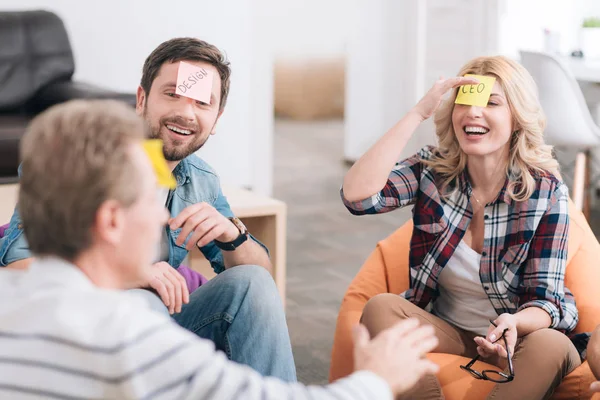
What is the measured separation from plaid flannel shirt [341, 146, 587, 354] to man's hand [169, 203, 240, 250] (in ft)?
1.36

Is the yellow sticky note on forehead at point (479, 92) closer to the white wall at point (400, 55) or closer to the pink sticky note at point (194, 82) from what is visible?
the pink sticky note at point (194, 82)

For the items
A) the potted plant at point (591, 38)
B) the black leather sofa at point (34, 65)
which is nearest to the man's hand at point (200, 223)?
the black leather sofa at point (34, 65)

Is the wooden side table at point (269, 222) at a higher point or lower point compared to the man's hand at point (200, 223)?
lower

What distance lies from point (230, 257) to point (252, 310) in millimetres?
175

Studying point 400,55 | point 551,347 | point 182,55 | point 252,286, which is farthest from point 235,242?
point 400,55

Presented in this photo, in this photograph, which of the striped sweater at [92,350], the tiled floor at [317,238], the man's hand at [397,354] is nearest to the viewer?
the striped sweater at [92,350]

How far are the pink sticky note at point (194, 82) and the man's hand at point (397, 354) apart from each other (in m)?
0.86

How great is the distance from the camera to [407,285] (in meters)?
2.40

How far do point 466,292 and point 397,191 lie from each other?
11.2 inches

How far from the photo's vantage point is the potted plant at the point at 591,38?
4.51 m

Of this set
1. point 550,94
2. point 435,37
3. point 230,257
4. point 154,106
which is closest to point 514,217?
point 230,257

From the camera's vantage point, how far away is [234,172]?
15.3 ft

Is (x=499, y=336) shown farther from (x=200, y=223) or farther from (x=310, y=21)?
(x=310, y=21)

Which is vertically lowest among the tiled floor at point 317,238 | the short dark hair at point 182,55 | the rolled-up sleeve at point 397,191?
the tiled floor at point 317,238
